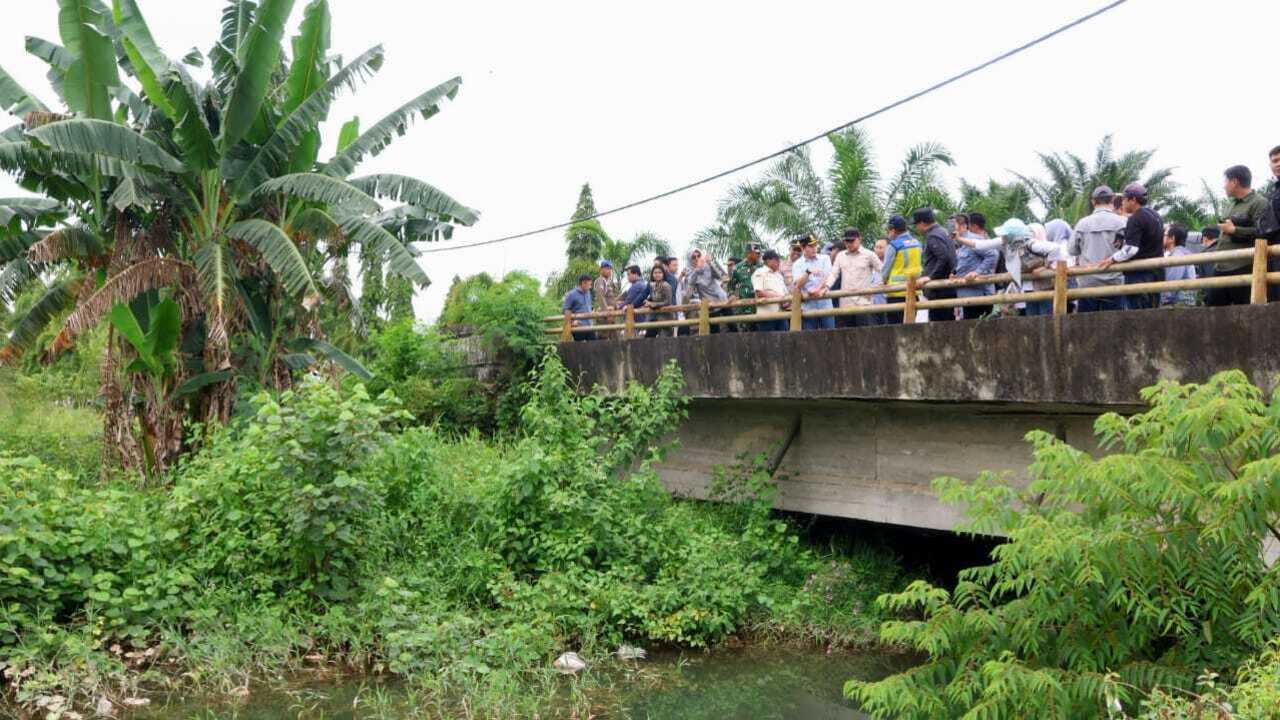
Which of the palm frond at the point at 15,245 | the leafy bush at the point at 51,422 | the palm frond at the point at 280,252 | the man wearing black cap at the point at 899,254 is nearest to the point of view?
the man wearing black cap at the point at 899,254

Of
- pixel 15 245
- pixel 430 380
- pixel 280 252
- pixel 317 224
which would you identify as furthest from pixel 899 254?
pixel 15 245

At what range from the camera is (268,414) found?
30.5 ft

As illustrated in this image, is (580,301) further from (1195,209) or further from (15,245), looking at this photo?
(1195,209)

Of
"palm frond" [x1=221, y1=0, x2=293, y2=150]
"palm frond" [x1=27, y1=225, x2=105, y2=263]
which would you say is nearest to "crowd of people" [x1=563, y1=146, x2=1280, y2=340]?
"palm frond" [x1=221, y1=0, x2=293, y2=150]

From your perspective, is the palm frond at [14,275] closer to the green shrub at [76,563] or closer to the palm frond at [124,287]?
the palm frond at [124,287]

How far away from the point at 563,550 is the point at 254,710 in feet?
10.4

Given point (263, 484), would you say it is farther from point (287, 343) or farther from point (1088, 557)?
point (1088, 557)

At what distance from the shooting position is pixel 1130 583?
209 inches

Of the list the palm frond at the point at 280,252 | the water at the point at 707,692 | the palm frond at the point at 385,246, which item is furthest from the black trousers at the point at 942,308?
the palm frond at the point at 280,252

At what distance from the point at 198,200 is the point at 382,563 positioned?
5.10 metres

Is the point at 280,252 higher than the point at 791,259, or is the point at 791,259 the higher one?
the point at 280,252

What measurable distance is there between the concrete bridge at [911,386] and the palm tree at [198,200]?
3.45 m

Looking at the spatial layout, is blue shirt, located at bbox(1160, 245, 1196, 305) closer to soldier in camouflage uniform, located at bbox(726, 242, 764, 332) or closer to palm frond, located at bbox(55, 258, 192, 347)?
soldier in camouflage uniform, located at bbox(726, 242, 764, 332)

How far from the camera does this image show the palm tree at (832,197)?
22.6 metres
